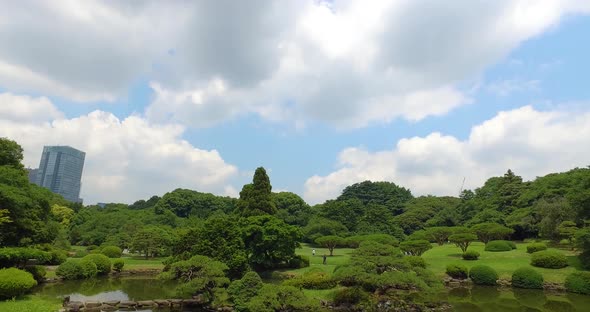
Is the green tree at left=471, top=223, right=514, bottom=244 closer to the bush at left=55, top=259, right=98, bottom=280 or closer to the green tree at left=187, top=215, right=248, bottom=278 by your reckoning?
the green tree at left=187, top=215, right=248, bottom=278

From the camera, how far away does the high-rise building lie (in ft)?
475

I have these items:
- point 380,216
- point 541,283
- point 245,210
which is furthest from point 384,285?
point 380,216

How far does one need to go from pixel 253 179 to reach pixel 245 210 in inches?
135

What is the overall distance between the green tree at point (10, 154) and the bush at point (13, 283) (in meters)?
9.82

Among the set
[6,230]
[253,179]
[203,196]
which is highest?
[203,196]

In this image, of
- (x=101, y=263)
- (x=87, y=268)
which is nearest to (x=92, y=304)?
(x=87, y=268)

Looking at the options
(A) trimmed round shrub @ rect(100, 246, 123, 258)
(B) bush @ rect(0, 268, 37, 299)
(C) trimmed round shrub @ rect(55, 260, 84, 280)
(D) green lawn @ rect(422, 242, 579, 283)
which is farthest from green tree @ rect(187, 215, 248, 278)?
(A) trimmed round shrub @ rect(100, 246, 123, 258)

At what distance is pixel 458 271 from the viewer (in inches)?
1055

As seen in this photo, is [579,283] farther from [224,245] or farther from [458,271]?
[224,245]

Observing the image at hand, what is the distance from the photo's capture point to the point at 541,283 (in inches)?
939

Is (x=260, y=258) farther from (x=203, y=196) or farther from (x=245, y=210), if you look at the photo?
(x=203, y=196)

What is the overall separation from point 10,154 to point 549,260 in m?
37.8

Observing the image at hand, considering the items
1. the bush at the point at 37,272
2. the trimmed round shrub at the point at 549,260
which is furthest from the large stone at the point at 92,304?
the trimmed round shrub at the point at 549,260

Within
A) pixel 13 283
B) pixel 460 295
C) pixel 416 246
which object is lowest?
pixel 460 295
